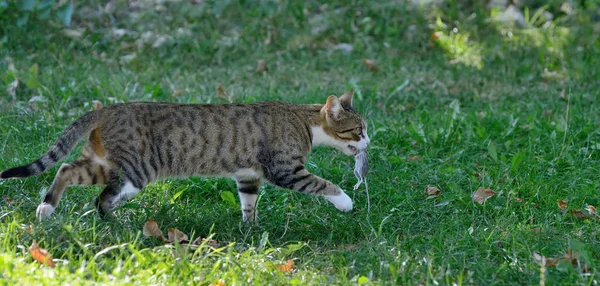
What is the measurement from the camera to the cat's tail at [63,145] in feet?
16.2

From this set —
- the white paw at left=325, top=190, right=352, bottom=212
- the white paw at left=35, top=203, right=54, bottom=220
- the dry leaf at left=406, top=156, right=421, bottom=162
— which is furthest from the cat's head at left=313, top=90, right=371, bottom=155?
the white paw at left=35, top=203, right=54, bottom=220

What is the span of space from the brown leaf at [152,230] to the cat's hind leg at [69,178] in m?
0.49

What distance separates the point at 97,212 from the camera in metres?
5.03

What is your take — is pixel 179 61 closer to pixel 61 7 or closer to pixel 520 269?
pixel 61 7

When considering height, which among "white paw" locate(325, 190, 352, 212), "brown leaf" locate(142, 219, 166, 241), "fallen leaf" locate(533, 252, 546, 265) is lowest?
"white paw" locate(325, 190, 352, 212)

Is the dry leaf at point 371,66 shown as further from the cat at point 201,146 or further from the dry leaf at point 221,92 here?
the cat at point 201,146

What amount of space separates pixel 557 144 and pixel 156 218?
337cm

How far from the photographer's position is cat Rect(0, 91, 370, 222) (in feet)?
16.6

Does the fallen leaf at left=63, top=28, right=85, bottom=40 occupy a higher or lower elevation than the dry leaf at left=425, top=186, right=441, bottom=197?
higher

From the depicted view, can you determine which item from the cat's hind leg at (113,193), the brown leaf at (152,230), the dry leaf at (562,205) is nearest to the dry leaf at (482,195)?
the dry leaf at (562,205)

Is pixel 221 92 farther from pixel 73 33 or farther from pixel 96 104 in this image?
pixel 73 33

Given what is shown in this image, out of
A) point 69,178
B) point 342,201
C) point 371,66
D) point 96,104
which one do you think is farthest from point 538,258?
point 371,66

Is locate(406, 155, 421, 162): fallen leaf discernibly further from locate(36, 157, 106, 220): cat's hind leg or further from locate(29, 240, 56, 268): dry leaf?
locate(29, 240, 56, 268): dry leaf

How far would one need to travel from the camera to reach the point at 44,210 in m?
4.94
